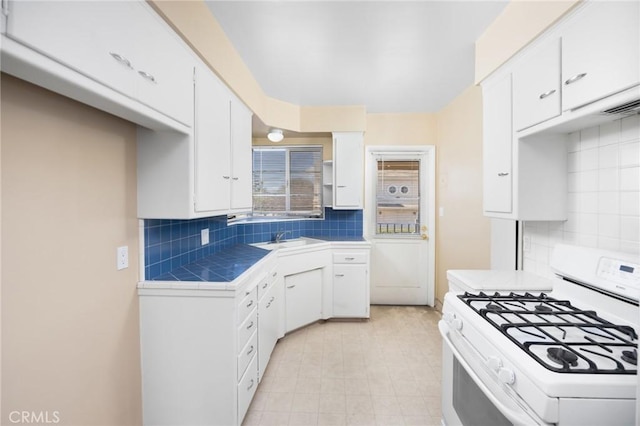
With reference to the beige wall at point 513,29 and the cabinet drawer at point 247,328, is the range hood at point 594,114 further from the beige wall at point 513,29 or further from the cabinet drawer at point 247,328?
the cabinet drawer at point 247,328

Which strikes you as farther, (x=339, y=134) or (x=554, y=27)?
(x=339, y=134)

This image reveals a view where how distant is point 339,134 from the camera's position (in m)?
Result: 3.20

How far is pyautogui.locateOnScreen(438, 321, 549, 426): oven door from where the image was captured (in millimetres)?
821

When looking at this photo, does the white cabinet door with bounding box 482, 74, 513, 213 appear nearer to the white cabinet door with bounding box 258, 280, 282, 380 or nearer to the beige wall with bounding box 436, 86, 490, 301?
the beige wall with bounding box 436, 86, 490, 301

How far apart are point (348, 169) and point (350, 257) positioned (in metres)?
1.02

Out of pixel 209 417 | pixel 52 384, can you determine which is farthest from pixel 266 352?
pixel 52 384

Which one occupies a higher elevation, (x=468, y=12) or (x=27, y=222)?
(x=468, y=12)

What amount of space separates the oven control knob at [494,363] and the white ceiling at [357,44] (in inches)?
69.8

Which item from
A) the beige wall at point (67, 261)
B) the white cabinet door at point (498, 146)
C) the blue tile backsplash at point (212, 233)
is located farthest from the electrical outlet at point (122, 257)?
the white cabinet door at point (498, 146)

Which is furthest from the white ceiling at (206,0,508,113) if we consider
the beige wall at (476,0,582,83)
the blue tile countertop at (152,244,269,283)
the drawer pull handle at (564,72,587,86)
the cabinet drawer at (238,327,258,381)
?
the cabinet drawer at (238,327,258,381)

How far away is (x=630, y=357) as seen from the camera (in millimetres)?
838

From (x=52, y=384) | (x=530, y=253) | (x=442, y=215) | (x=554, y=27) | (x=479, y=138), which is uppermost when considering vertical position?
(x=554, y=27)

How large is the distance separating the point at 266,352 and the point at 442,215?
2.50 metres

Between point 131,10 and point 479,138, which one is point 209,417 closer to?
point 131,10
